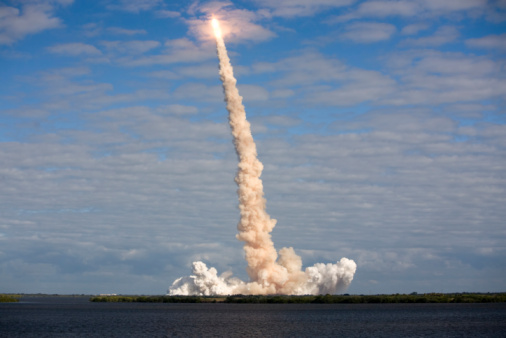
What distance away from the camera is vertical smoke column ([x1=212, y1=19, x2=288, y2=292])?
108 meters

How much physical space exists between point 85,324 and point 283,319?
28.7 m

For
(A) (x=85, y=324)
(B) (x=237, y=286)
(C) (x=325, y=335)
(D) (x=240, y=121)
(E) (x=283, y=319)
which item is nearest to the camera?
(C) (x=325, y=335)

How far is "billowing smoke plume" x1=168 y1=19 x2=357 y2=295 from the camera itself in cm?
11088

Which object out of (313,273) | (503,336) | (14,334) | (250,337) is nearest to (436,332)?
(503,336)

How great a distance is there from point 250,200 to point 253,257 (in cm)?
1137

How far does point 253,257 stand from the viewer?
120625mm

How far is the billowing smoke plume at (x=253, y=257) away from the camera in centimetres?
11088

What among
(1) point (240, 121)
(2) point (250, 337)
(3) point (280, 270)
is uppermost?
(1) point (240, 121)

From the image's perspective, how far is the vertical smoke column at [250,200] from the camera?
108500mm

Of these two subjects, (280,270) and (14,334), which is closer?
(14,334)

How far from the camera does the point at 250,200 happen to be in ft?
382

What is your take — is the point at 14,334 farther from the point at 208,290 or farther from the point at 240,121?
the point at 208,290

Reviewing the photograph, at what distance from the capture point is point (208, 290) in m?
138

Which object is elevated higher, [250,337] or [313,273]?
[313,273]
